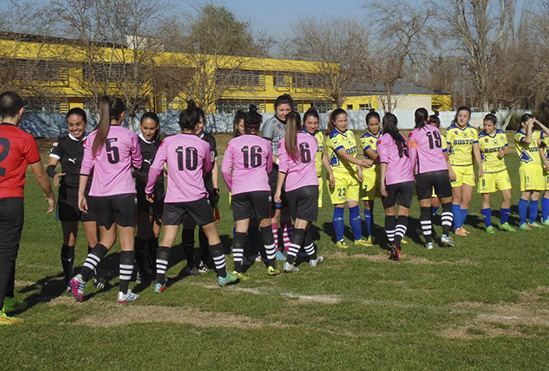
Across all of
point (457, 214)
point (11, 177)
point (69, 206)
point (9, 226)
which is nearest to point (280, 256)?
point (69, 206)

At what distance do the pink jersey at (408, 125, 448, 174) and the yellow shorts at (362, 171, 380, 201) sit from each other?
87 cm

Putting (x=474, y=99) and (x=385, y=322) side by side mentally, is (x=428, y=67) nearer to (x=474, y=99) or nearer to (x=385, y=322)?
(x=474, y=99)

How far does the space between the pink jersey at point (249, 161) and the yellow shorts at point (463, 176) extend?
4.46 meters

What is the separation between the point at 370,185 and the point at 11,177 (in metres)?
5.88

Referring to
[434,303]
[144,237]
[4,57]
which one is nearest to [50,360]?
[144,237]

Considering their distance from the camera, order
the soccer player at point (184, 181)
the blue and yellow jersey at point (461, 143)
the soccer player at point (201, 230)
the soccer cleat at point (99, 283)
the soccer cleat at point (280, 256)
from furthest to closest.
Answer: the blue and yellow jersey at point (461, 143) → the soccer cleat at point (280, 256) → the soccer player at point (201, 230) → the soccer cleat at point (99, 283) → the soccer player at point (184, 181)

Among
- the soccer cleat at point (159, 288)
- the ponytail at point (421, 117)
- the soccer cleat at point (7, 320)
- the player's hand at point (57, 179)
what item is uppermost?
the ponytail at point (421, 117)

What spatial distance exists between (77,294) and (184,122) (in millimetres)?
2348

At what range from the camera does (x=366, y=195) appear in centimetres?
991

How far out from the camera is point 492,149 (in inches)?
417

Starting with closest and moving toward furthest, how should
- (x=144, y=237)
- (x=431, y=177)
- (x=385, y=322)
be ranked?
(x=385, y=322) → (x=144, y=237) → (x=431, y=177)

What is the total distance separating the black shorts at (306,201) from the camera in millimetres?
7766

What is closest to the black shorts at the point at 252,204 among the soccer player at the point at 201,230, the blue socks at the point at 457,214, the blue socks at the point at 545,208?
the soccer player at the point at 201,230

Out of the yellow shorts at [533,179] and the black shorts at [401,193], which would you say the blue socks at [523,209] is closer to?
the yellow shorts at [533,179]
